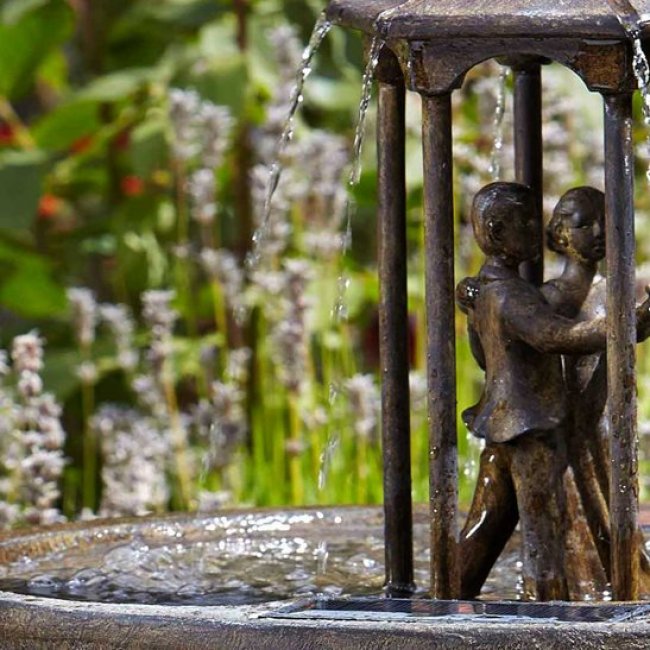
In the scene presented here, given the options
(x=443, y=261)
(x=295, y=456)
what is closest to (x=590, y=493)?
(x=443, y=261)

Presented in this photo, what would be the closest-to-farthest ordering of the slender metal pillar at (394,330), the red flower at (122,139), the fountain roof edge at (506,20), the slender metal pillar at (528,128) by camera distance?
the fountain roof edge at (506,20), the slender metal pillar at (394,330), the slender metal pillar at (528,128), the red flower at (122,139)

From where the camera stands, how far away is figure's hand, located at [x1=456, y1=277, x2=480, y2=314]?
2.98 m

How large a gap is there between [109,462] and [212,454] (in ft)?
1.34

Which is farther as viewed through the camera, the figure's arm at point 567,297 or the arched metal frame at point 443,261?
the figure's arm at point 567,297

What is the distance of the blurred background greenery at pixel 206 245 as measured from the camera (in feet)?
17.3

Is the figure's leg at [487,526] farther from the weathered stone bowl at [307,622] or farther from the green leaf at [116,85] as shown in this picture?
the green leaf at [116,85]

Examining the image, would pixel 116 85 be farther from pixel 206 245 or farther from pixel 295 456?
pixel 295 456

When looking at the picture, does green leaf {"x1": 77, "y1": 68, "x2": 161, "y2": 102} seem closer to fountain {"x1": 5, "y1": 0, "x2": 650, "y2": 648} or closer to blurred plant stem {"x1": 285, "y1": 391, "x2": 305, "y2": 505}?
blurred plant stem {"x1": 285, "y1": 391, "x2": 305, "y2": 505}

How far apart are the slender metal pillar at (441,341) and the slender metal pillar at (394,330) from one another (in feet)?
0.68

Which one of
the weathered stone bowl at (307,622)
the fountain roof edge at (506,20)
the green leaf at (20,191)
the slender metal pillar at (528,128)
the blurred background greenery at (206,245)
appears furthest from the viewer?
the green leaf at (20,191)

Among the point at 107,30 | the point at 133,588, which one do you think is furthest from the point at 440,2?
the point at 107,30

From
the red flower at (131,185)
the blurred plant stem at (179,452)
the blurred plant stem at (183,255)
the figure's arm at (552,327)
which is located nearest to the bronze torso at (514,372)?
the figure's arm at (552,327)

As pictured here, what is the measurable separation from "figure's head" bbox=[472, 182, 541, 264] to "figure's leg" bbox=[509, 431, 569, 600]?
10.9 inches

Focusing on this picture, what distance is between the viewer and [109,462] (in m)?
5.23
